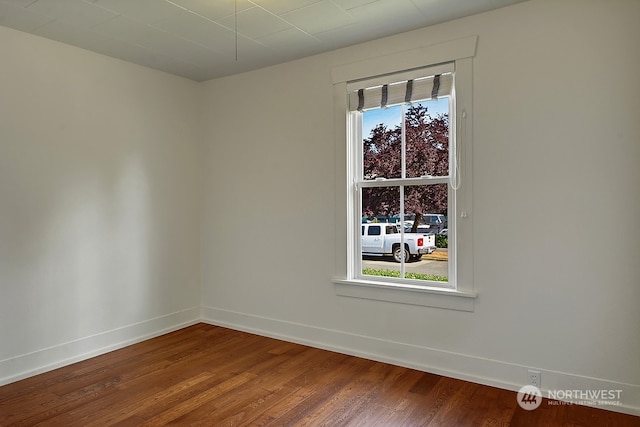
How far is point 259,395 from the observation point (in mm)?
2893

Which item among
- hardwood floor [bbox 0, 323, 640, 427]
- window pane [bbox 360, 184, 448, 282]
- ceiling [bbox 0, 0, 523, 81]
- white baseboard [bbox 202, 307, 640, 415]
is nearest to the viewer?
hardwood floor [bbox 0, 323, 640, 427]

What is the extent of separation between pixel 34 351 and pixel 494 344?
3488mm

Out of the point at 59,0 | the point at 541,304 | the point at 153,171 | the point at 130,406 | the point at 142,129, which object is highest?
the point at 59,0

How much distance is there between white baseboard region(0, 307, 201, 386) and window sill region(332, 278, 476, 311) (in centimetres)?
185

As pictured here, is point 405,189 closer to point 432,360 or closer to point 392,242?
point 392,242

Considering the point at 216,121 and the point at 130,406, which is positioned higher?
the point at 216,121

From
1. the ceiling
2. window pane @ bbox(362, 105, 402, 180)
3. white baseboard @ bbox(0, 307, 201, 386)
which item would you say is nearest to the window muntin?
window pane @ bbox(362, 105, 402, 180)

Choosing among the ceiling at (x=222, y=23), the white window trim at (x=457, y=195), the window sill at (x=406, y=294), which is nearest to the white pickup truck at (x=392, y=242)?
the white window trim at (x=457, y=195)

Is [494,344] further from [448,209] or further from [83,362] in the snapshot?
[83,362]

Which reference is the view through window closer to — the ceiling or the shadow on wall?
the ceiling

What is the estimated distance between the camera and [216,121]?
178 inches

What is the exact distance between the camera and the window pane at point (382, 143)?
3498 mm

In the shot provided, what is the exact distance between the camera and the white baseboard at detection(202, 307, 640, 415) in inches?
105

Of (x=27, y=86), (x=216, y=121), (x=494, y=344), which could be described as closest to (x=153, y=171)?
(x=216, y=121)
